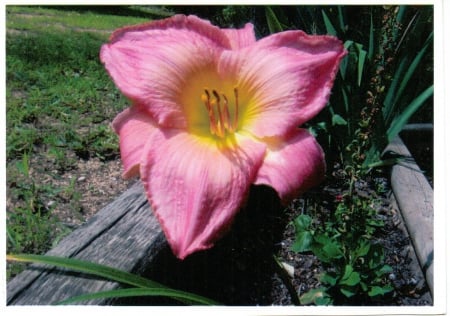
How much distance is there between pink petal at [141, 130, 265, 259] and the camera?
36 cm

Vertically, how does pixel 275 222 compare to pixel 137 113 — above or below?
below

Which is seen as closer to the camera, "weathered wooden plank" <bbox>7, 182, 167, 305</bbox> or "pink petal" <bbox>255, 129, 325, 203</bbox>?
"pink petal" <bbox>255, 129, 325, 203</bbox>

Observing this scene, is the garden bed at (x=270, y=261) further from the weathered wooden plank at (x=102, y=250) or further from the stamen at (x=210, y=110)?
the stamen at (x=210, y=110)

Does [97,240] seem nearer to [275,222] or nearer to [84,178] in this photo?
[275,222]

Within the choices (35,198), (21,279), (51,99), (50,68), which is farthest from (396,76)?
(50,68)

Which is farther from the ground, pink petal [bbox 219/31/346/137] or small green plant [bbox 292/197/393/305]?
pink petal [bbox 219/31/346/137]

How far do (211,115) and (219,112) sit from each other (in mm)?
11

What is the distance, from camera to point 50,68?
134cm

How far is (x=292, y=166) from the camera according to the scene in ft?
1.25

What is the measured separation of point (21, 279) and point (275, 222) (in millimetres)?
371

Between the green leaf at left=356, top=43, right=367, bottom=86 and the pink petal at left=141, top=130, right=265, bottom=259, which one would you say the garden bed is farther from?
the pink petal at left=141, top=130, right=265, bottom=259

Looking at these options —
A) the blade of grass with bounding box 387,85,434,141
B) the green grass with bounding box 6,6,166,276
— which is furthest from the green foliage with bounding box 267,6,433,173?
the green grass with bounding box 6,6,166,276

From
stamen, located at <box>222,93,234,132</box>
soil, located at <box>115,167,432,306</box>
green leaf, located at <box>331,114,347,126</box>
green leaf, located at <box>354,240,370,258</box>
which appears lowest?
soil, located at <box>115,167,432,306</box>

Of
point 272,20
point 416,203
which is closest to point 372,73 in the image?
point 272,20
